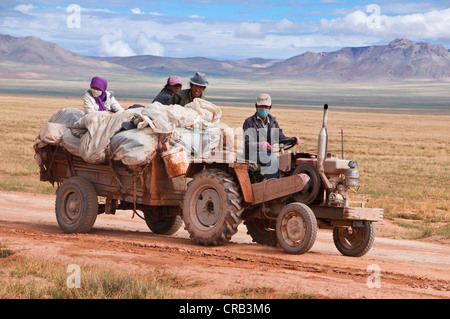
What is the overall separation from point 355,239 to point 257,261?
1.74 metres

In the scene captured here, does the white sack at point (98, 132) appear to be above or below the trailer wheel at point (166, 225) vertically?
above

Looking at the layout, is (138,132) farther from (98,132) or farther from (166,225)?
(166,225)

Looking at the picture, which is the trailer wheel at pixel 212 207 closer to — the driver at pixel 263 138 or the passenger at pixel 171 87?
the driver at pixel 263 138

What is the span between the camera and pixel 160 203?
10375 mm

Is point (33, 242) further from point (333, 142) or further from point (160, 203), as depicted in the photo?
point (333, 142)

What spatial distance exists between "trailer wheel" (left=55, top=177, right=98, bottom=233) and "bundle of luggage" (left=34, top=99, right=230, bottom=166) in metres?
0.50

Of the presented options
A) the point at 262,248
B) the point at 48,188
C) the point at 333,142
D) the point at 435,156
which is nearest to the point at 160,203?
the point at 262,248

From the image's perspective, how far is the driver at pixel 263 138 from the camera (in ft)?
31.3

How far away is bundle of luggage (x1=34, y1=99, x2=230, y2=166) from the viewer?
10.1 m

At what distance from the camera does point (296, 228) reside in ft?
29.8

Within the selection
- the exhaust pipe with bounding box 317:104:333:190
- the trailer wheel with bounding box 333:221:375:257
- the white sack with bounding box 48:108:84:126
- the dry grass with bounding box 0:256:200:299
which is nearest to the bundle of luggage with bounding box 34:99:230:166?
the white sack with bounding box 48:108:84:126

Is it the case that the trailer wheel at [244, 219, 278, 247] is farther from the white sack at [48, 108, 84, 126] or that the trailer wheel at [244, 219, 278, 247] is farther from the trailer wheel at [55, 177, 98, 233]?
the white sack at [48, 108, 84, 126]

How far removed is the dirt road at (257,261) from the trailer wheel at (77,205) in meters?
0.26

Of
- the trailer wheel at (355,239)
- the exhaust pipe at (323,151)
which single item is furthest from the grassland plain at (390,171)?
the exhaust pipe at (323,151)
